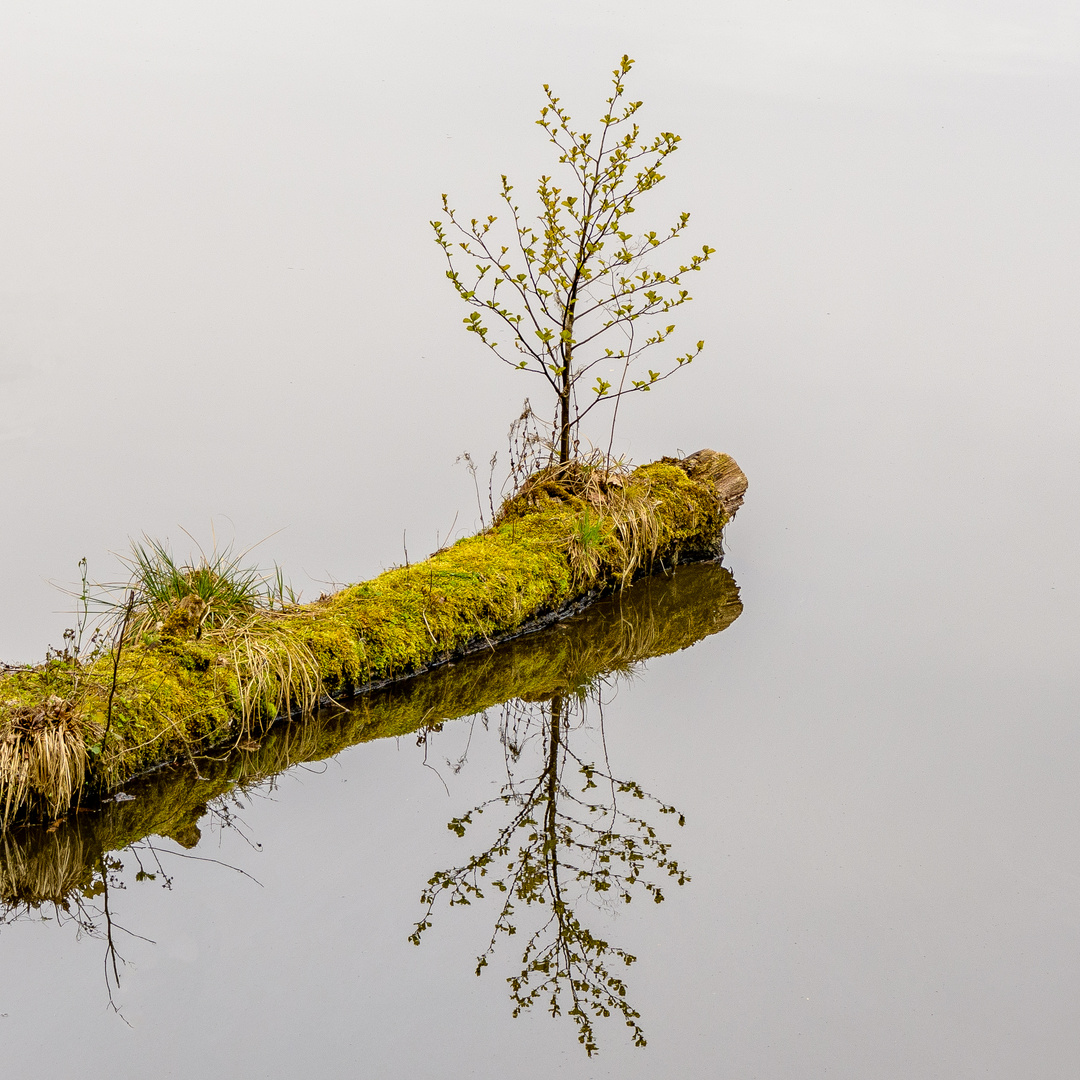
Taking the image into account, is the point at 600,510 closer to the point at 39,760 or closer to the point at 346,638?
the point at 346,638

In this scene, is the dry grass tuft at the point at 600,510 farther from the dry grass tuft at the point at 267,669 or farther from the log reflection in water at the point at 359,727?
the dry grass tuft at the point at 267,669

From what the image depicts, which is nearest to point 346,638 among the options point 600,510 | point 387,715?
point 387,715

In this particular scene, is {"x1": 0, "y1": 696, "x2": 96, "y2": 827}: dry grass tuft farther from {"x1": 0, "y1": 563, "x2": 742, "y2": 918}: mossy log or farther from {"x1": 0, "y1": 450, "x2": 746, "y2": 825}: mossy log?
{"x1": 0, "y1": 563, "x2": 742, "y2": 918}: mossy log

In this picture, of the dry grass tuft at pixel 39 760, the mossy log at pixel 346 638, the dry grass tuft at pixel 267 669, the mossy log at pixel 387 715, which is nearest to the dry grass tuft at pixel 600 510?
the mossy log at pixel 346 638

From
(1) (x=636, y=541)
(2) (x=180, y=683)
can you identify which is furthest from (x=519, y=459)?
(2) (x=180, y=683)

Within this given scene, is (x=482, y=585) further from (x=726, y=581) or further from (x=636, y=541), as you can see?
(x=726, y=581)

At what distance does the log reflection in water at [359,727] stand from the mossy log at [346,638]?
11 cm

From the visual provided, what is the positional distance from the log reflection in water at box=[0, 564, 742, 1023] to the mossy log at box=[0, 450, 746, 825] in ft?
0.37

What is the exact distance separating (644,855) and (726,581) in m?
3.41

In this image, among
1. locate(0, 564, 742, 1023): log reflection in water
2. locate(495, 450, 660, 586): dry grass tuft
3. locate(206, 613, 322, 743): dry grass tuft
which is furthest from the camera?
locate(495, 450, 660, 586): dry grass tuft

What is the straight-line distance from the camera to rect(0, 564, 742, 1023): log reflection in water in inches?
190

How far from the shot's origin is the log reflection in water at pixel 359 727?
15.8 feet

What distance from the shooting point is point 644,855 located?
16.5ft

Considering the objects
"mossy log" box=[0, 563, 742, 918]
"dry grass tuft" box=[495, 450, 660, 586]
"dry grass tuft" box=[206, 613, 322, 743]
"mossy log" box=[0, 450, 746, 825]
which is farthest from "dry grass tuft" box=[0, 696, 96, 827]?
"dry grass tuft" box=[495, 450, 660, 586]
